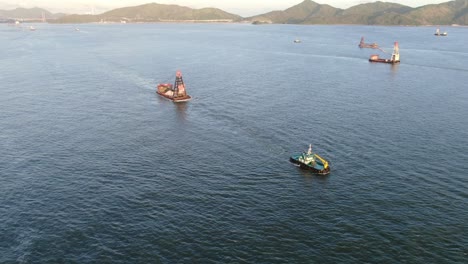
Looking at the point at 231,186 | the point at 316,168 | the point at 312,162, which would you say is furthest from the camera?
the point at 312,162

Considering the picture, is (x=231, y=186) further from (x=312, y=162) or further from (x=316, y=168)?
(x=312, y=162)

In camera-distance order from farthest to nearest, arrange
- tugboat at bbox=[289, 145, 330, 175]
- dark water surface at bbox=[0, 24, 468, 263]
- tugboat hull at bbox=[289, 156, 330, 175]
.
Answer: tugboat at bbox=[289, 145, 330, 175] < tugboat hull at bbox=[289, 156, 330, 175] < dark water surface at bbox=[0, 24, 468, 263]

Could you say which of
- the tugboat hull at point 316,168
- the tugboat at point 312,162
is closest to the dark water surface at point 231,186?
the tugboat hull at point 316,168

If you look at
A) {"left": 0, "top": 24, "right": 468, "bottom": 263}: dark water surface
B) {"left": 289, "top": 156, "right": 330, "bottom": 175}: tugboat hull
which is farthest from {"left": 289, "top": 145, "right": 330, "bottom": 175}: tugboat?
{"left": 0, "top": 24, "right": 468, "bottom": 263}: dark water surface

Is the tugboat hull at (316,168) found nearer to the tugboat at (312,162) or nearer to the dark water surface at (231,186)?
the tugboat at (312,162)

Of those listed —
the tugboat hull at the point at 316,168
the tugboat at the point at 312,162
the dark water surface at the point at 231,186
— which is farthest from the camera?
the tugboat at the point at 312,162

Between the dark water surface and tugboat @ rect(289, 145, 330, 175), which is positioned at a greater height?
tugboat @ rect(289, 145, 330, 175)

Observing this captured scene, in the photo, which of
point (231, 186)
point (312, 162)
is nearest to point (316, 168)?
point (312, 162)

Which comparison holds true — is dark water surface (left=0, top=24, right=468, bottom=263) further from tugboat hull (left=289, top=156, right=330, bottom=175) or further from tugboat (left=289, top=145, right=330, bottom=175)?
tugboat (left=289, top=145, right=330, bottom=175)

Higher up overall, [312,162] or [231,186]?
[312,162]

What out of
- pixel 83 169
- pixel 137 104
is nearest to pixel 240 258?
pixel 83 169
